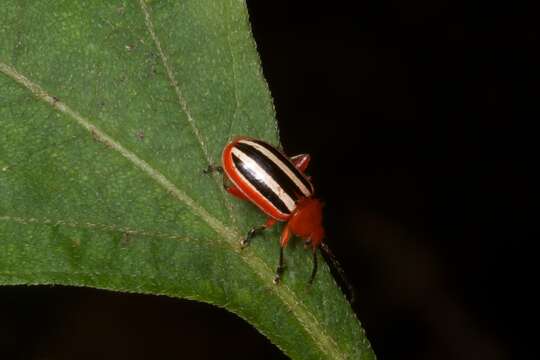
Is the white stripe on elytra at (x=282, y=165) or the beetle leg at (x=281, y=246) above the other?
the white stripe on elytra at (x=282, y=165)

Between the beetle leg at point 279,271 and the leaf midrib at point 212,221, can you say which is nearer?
the leaf midrib at point 212,221

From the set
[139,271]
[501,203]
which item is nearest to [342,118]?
[501,203]

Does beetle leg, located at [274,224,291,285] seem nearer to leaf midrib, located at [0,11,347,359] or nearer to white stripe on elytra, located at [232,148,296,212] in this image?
leaf midrib, located at [0,11,347,359]

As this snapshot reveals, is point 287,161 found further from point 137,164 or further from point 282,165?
point 137,164

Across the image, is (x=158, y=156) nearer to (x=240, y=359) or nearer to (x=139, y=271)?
(x=139, y=271)

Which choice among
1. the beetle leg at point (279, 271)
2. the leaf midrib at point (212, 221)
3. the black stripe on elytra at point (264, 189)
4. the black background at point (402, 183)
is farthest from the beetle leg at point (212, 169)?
the black background at point (402, 183)

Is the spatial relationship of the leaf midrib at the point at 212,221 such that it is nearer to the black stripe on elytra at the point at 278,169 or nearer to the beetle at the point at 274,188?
Answer: the beetle at the point at 274,188
